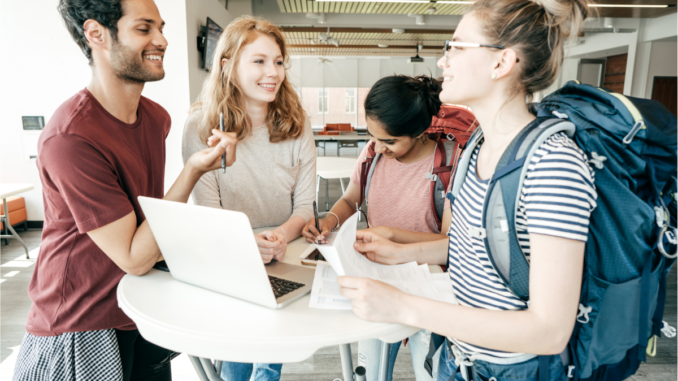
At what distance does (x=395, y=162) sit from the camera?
5.50 ft

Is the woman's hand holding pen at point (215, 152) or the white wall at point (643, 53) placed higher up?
the white wall at point (643, 53)

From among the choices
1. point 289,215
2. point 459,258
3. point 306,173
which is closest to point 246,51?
point 306,173

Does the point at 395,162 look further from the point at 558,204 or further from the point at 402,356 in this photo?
the point at 402,356

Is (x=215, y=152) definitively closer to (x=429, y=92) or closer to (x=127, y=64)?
(x=127, y=64)

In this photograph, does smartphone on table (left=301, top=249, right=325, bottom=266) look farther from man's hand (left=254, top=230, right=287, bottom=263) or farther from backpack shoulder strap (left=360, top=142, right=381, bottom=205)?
backpack shoulder strap (left=360, top=142, right=381, bottom=205)

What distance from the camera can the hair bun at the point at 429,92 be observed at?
5.15 feet

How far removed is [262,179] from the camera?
1619 mm

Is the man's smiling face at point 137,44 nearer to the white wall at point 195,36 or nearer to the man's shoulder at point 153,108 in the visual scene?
the man's shoulder at point 153,108

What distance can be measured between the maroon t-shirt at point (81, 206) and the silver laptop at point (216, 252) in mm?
181

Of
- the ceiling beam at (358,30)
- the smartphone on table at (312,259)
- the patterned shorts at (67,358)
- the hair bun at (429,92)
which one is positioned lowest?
the patterned shorts at (67,358)

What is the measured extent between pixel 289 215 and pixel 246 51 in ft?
2.23

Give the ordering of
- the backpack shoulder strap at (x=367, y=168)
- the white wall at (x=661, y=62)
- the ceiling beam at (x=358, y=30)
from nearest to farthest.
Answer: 1. the backpack shoulder strap at (x=367, y=168)
2. the white wall at (x=661, y=62)
3. the ceiling beam at (x=358, y=30)

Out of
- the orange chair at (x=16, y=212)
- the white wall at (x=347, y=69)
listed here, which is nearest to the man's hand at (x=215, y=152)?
the orange chair at (x=16, y=212)

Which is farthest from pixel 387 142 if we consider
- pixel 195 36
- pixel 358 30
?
pixel 358 30
